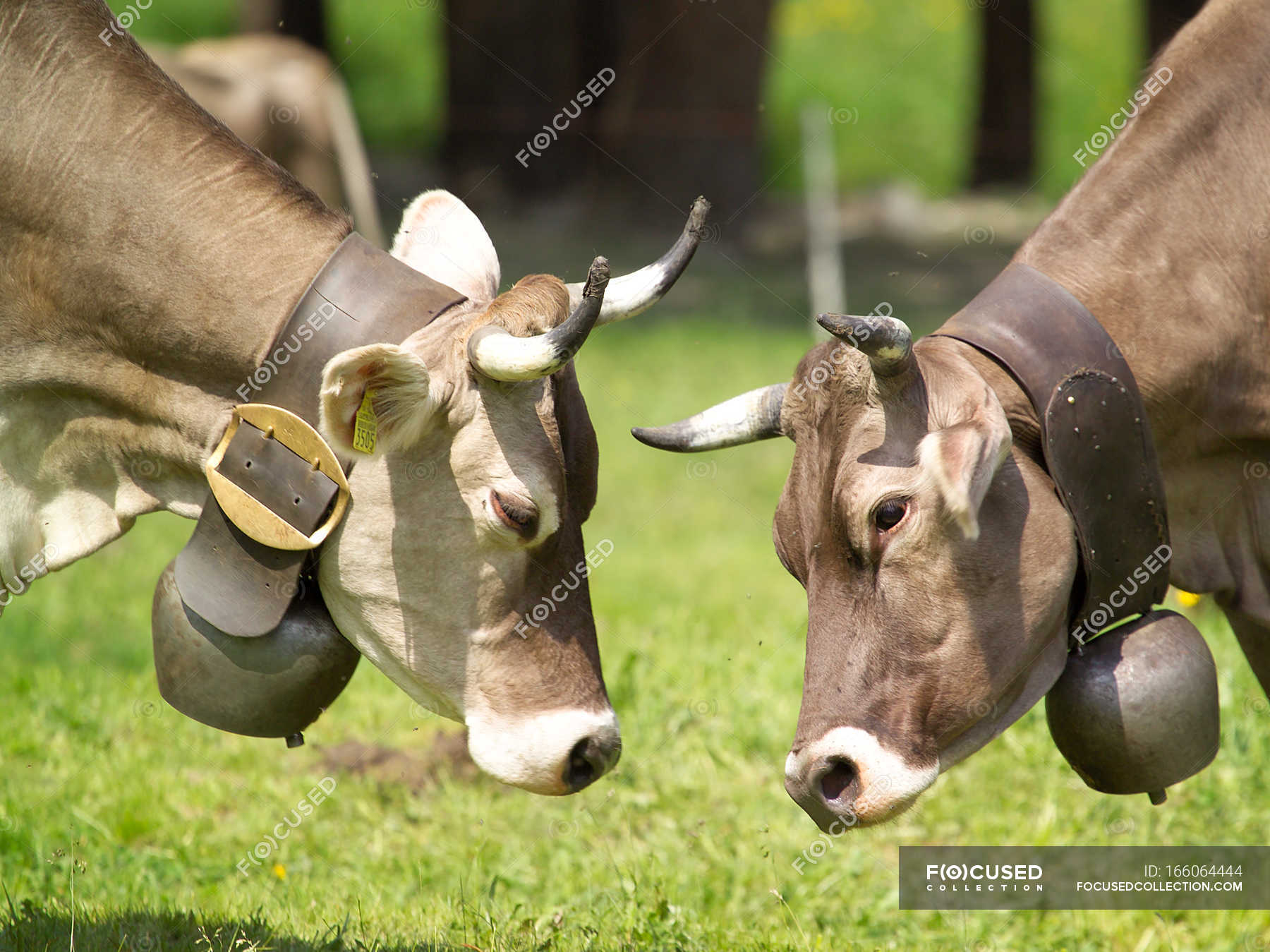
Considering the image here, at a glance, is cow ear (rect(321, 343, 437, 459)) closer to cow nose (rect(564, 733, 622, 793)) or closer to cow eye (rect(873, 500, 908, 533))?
cow nose (rect(564, 733, 622, 793))

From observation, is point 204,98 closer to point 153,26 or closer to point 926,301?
point 926,301

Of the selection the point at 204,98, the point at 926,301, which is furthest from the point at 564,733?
the point at 926,301

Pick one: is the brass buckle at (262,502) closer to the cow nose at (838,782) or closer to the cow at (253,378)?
the cow at (253,378)

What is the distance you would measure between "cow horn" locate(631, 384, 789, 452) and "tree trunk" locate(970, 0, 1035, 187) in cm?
1698

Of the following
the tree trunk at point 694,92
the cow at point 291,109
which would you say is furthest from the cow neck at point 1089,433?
the tree trunk at point 694,92

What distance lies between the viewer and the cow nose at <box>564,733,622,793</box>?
3.63 m

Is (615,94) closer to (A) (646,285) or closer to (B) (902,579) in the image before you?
(A) (646,285)

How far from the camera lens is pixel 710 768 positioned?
519 cm

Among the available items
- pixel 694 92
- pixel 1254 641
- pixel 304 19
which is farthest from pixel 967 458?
pixel 304 19

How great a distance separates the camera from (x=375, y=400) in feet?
10.7

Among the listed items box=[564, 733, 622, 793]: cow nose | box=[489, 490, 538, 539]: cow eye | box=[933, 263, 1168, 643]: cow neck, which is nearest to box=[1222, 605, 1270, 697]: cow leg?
box=[933, 263, 1168, 643]: cow neck

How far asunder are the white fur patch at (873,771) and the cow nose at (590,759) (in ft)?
1.95

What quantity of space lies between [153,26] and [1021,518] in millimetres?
28509

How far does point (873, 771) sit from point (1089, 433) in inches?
37.0
